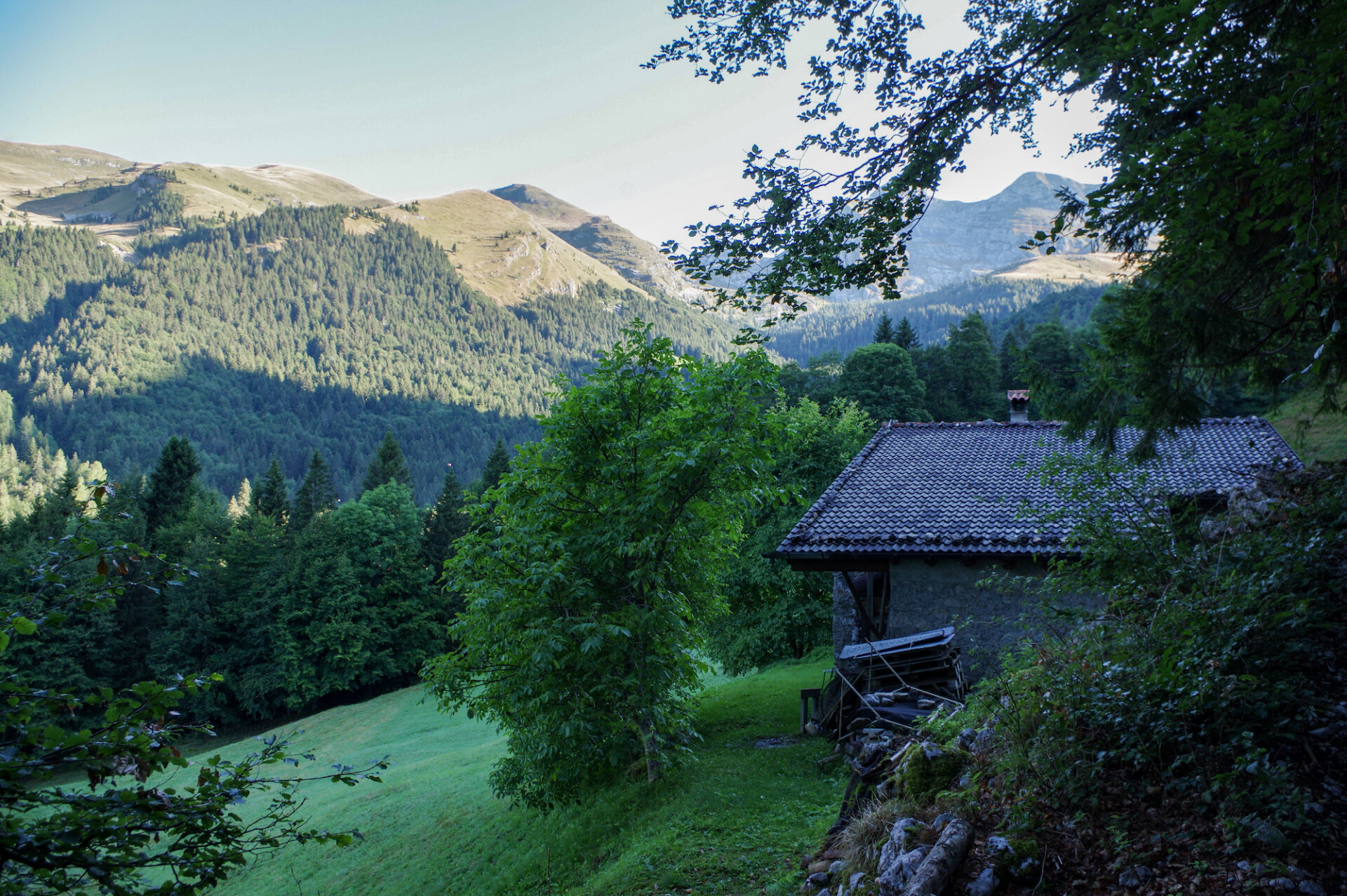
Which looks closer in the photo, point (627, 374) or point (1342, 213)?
point (1342, 213)

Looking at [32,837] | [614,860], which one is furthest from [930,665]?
[32,837]

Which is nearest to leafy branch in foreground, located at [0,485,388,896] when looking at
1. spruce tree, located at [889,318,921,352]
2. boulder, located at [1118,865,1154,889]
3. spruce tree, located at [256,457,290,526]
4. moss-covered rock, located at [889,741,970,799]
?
boulder, located at [1118,865,1154,889]

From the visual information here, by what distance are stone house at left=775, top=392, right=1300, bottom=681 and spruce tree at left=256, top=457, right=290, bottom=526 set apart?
50739mm

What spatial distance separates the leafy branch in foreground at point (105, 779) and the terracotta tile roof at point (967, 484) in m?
10.3

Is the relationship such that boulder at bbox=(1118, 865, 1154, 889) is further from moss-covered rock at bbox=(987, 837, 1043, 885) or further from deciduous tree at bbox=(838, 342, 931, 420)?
deciduous tree at bbox=(838, 342, 931, 420)

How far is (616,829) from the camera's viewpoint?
10398 mm

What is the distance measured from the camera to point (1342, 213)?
15.8 ft

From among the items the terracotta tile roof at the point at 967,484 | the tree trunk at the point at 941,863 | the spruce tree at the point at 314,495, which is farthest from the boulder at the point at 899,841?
the spruce tree at the point at 314,495

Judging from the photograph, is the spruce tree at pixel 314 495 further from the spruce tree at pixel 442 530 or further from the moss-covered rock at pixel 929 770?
the moss-covered rock at pixel 929 770

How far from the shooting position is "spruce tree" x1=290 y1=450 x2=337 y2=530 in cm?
5484

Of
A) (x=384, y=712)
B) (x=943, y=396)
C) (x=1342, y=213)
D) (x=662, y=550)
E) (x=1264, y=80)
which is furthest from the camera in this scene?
(x=943, y=396)

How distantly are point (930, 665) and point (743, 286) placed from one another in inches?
319

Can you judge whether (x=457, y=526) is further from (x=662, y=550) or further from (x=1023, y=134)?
(x=1023, y=134)

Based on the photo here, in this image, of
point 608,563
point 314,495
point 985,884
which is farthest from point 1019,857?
point 314,495
